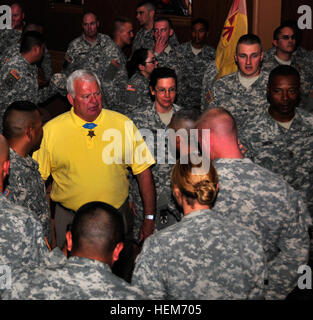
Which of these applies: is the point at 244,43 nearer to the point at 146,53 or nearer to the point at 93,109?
the point at 146,53

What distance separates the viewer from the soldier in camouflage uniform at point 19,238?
7.48 ft

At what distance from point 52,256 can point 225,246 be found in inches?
31.3

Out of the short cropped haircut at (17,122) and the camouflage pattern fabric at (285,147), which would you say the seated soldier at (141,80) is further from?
the short cropped haircut at (17,122)

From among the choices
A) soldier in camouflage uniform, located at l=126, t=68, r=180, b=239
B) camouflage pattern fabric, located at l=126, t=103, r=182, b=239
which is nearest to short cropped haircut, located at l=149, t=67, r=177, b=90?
soldier in camouflage uniform, located at l=126, t=68, r=180, b=239

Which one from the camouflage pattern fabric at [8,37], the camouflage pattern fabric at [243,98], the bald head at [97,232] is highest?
the camouflage pattern fabric at [8,37]

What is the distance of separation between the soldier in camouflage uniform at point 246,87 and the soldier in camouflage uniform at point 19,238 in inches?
101

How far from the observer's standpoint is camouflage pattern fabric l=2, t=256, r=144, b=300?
1881 mm

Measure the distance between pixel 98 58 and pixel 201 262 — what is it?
4917 mm

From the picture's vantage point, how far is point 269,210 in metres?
2.48

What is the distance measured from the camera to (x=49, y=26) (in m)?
10.8

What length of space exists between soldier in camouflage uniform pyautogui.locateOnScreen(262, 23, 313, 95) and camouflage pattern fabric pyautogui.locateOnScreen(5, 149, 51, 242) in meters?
2.96

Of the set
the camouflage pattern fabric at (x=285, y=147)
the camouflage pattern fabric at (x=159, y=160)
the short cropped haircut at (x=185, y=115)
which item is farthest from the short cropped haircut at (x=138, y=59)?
the camouflage pattern fabric at (x=285, y=147)

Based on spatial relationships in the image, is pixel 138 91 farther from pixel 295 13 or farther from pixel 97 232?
pixel 97 232

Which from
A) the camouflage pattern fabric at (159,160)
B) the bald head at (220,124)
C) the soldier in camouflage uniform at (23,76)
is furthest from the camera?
the soldier in camouflage uniform at (23,76)
